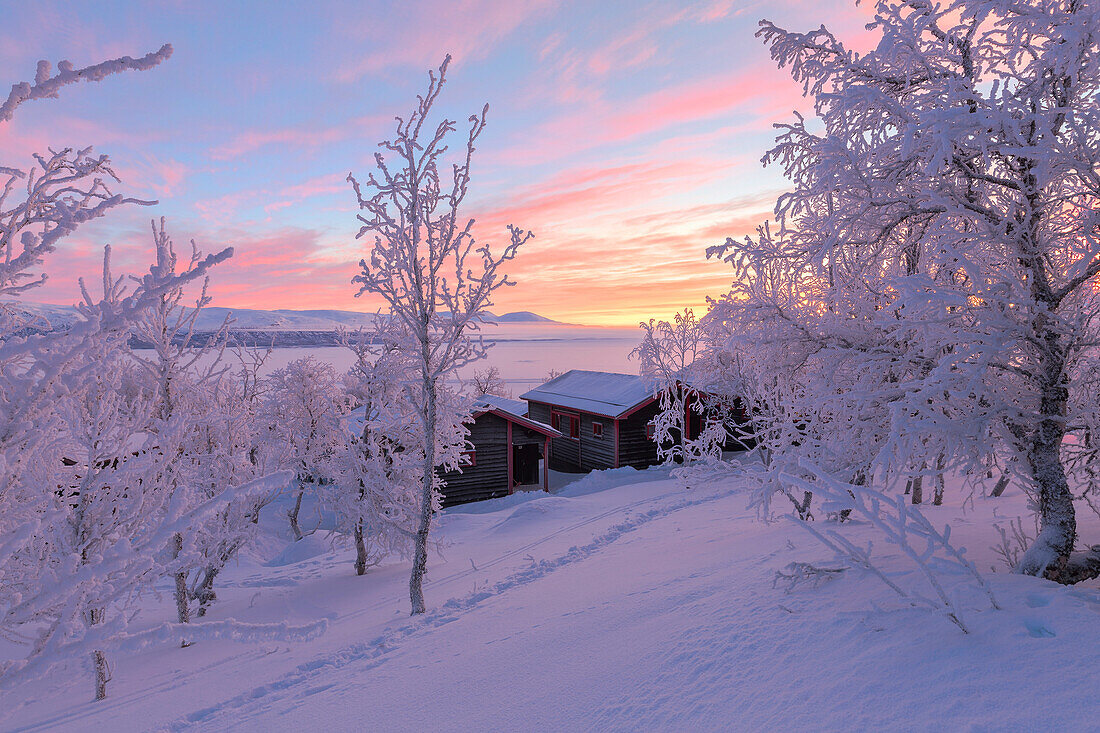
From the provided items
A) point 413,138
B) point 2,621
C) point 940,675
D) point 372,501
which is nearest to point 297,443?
point 372,501

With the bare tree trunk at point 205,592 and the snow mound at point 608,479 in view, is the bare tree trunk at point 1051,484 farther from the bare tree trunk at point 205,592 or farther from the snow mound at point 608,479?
the snow mound at point 608,479

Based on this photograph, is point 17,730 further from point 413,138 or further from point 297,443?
point 297,443

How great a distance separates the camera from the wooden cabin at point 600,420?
29.0 m

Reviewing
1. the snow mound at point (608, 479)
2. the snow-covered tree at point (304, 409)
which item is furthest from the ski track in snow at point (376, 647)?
the snow-covered tree at point (304, 409)

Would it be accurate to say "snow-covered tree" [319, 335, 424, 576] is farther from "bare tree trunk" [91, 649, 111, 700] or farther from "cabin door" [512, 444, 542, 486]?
"cabin door" [512, 444, 542, 486]

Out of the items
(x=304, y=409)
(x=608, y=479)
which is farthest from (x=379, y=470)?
(x=608, y=479)

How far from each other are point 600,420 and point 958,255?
84.6ft

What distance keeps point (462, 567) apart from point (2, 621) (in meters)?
11.3

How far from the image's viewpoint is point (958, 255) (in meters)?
4.82

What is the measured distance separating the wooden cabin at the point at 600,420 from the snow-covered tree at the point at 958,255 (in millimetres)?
19227

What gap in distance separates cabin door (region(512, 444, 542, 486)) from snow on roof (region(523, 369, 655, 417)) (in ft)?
11.8

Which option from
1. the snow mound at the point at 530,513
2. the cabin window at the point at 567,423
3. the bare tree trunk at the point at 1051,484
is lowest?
the snow mound at the point at 530,513

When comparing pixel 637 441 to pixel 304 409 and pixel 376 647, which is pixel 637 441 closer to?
pixel 304 409

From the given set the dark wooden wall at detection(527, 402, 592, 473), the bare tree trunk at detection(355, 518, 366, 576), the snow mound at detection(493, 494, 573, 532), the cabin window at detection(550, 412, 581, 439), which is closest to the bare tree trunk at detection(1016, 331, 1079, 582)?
the snow mound at detection(493, 494, 573, 532)
